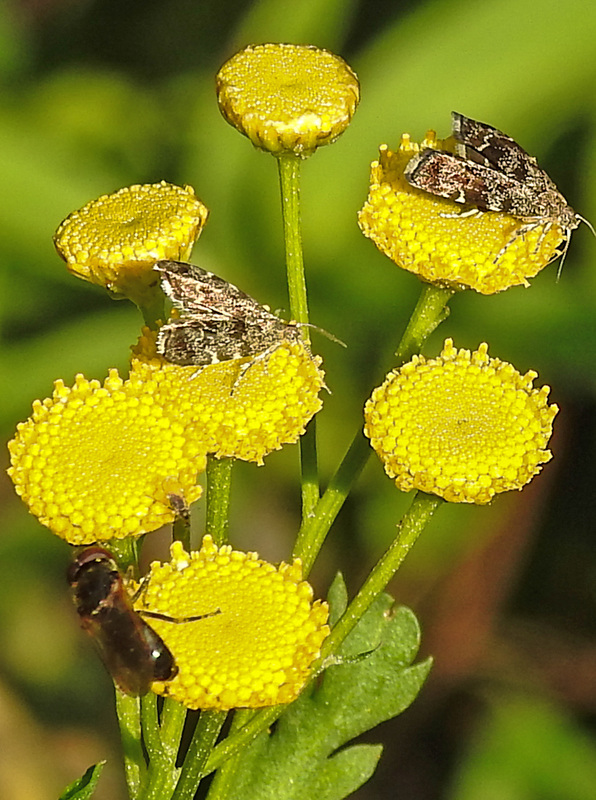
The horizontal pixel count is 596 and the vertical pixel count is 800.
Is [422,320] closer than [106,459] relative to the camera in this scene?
No

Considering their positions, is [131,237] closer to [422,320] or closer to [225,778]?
[422,320]

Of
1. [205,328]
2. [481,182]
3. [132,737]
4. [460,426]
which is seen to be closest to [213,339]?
[205,328]

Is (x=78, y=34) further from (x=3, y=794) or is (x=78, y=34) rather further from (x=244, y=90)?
(x=3, y=794)

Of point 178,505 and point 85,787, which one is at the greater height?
point 178,505

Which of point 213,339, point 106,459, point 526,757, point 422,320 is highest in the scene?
point 422,320

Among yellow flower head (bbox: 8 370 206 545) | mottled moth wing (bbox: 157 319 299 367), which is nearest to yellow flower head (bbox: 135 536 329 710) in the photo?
yellow flower head (bbox: 8 370 206 545)

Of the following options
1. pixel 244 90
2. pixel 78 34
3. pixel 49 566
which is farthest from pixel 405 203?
pixel 78 34

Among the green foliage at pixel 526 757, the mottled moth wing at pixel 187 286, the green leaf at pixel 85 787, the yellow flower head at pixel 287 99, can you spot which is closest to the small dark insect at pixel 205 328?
the mottled moth wing at pixel 187 286

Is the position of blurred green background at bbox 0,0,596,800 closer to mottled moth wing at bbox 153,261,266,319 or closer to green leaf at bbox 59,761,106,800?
mottled moth wing at bbox 153,261,266,319

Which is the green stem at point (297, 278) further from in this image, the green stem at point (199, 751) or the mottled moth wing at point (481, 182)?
the green stem at point (199, 751)
